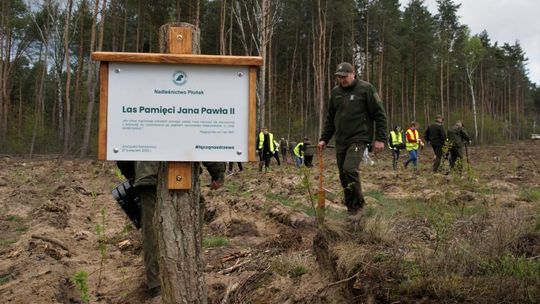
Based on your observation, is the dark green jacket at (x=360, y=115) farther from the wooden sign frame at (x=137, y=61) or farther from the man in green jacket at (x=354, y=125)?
the wooden sign frame at (x=137, y=61)

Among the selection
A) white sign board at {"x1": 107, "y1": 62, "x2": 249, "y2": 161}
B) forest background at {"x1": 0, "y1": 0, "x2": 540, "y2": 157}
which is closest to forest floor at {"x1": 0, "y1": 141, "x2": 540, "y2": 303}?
white sign board at {"x1": 107, "y1": 62, "x2": 249, "y2": 161}

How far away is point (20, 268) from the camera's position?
5.42 meters

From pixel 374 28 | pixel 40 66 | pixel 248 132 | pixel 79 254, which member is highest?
pixel 374 28

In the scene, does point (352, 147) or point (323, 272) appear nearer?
point (323, 272)

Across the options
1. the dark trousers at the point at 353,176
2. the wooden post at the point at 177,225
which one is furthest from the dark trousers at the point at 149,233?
the dark trousers at the point at 353,176

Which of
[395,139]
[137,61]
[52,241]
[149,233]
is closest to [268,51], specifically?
[395,139]

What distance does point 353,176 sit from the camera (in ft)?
18.3

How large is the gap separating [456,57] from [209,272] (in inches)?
1977

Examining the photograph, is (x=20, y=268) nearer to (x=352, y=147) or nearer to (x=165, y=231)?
(x=165, y=231)

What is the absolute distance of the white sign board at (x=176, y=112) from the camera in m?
2.88

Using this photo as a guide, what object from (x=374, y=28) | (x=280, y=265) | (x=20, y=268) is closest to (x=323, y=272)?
(x=280, y=265)

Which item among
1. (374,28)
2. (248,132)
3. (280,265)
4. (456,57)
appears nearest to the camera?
(248,132)

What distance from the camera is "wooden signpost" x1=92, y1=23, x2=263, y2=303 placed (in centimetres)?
287

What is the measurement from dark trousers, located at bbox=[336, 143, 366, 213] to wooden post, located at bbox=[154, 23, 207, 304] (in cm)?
283
